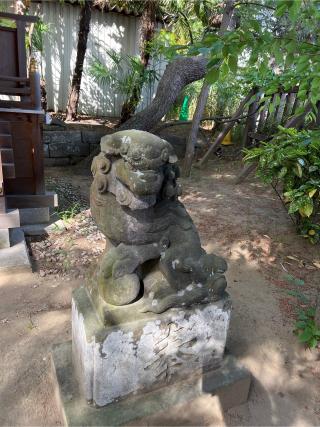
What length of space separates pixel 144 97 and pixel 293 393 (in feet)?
31.0

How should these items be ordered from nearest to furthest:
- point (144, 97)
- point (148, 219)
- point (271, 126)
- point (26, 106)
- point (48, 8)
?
point (148, 219), point (26, 106), point (271, 126), point (48, 8), point (144, 97)

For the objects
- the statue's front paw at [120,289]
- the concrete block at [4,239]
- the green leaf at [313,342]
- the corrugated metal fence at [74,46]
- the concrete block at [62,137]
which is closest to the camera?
the statue's front paw at [120,289]

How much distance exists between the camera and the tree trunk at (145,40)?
24.8ft

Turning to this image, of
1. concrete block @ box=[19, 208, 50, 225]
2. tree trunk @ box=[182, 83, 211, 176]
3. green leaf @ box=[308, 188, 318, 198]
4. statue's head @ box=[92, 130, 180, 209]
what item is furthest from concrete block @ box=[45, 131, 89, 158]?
statue's head @ box=[92, 130, 180, 209]

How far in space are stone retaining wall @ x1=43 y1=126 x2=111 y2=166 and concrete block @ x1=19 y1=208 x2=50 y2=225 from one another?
3.42 metres

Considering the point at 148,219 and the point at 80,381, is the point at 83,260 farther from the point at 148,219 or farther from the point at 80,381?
the point at 148,219

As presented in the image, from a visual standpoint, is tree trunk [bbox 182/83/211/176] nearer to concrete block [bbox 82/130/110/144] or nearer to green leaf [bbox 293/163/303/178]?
concrete block [bbox 82/130/110/144]

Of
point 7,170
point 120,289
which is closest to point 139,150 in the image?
point 120,289

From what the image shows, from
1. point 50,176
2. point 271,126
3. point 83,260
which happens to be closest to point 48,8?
point 50,176

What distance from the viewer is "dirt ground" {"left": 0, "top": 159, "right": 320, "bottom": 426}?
221cm

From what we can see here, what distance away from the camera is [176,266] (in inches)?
74.2

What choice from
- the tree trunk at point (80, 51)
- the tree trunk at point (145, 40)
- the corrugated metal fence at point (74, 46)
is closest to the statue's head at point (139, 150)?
the tree trunk at point (145, 40)

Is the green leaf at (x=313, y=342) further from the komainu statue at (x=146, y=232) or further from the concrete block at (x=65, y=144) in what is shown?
the concrete block at (x=65, y=144)

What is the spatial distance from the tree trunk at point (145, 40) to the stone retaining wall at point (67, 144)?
3.16ft
